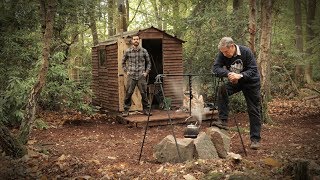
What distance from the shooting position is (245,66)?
6.61 metres

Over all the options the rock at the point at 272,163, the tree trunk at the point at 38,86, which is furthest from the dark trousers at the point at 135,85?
the rock at the point at 272,163

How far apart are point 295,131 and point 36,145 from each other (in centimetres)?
620

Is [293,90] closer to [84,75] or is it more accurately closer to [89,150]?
[84,75]

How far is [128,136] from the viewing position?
29.8 feet

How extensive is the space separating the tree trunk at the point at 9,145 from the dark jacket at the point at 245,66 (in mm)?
3754

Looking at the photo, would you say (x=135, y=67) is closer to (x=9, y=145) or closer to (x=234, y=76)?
(x=234, y=76)

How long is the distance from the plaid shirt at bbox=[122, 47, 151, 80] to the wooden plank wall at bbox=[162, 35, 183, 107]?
1650mm

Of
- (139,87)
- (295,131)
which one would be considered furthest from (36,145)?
(295,131)

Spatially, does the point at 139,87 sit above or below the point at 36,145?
above

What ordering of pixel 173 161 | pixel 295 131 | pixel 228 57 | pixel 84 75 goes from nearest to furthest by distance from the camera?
pixel 173 161
pixel 228 57
pixel 295 131
pixel 84 75

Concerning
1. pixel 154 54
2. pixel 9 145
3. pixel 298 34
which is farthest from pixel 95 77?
pixel 298 34

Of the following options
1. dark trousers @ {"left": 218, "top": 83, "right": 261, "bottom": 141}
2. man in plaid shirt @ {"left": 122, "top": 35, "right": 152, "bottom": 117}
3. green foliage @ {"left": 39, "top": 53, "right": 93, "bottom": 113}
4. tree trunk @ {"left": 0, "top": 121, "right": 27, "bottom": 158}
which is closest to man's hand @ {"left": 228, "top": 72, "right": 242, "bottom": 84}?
dark trousers @ {"left": 218, "top": 83, "right": 261, "bottom": 141}

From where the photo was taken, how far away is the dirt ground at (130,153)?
529cm

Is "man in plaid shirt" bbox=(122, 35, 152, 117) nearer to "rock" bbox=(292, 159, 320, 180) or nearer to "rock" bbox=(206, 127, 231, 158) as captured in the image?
"rock" bbox=(206, 127, 231, 158)
